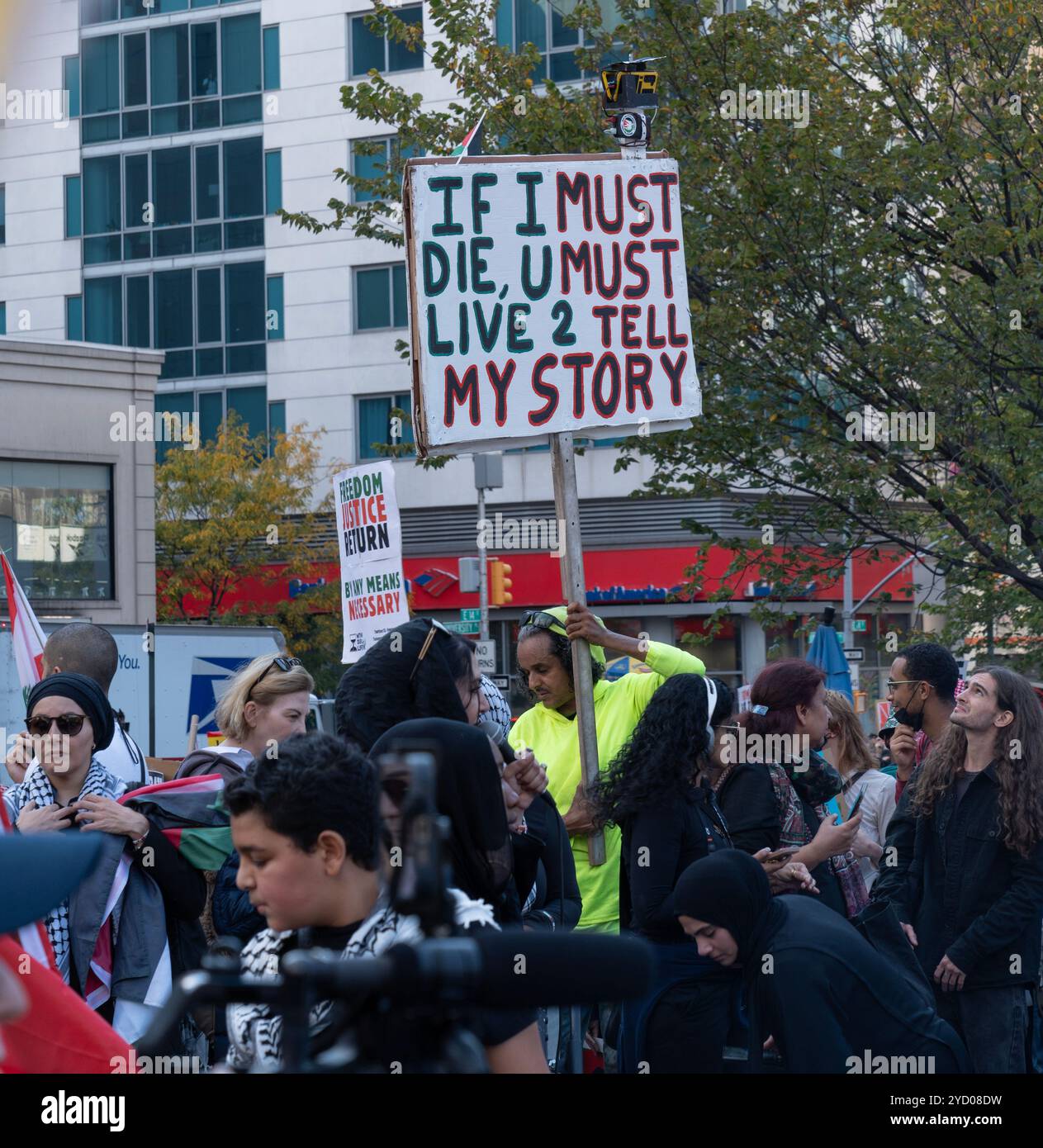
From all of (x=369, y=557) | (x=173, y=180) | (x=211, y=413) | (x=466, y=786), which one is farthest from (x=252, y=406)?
(x=466, y=786)

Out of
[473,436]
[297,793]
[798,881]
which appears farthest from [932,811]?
[297,793]

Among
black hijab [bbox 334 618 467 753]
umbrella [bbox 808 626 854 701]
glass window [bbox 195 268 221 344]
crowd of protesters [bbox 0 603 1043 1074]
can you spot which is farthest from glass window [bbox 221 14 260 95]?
black hijab [bbox 334 618 467 753]

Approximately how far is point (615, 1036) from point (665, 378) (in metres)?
2.36

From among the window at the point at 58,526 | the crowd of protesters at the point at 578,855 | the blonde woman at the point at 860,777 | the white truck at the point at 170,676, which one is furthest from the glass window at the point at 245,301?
the crowd of protesters at the point at 578,855

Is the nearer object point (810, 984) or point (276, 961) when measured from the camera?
point (276, 961)

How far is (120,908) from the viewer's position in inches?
182

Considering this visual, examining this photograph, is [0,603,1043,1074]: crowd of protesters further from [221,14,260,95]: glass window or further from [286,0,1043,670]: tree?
[221,14,260,95]: glass window

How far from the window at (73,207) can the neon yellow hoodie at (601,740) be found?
113 ft

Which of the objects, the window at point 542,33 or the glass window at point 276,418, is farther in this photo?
the glass window at point 276,418

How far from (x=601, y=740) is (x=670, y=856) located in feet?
3.23

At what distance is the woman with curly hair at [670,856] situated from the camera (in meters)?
4.73

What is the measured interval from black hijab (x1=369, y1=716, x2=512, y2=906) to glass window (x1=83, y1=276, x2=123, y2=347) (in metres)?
36.1

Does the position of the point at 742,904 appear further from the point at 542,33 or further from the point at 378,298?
the point at 378,298

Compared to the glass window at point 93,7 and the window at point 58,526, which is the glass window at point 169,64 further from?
the glass window at point 93,7
